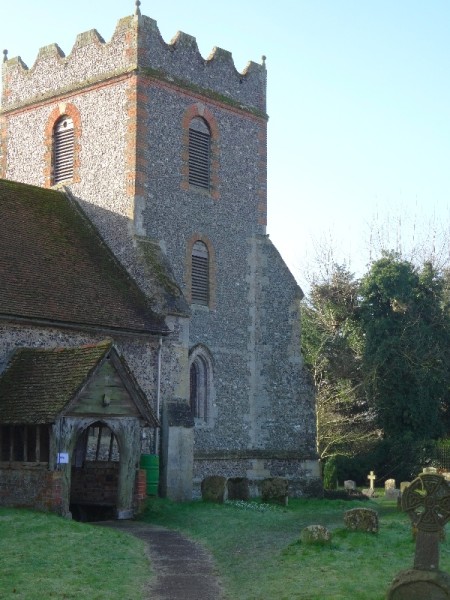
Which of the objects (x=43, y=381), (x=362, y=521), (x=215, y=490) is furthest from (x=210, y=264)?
(x=362, y=521)

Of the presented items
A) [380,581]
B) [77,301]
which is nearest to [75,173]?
[77,301]

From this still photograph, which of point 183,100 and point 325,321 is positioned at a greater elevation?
point 183,100

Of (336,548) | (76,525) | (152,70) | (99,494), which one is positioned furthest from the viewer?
(152,70)

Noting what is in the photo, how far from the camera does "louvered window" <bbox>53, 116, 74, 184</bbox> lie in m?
30.2

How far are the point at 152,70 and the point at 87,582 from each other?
18.5m

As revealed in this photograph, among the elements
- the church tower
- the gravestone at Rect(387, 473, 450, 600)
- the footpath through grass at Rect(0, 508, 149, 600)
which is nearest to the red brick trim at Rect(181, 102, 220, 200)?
the church tower

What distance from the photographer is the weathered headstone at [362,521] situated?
704 inches

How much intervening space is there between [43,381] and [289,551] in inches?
307

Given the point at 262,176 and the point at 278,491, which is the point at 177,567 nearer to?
the point at 278,491

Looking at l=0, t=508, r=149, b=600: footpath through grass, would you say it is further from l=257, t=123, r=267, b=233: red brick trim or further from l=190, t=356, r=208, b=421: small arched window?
l=257, t=123, r=267, b=233: red brick trim

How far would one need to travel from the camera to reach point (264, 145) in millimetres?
32250

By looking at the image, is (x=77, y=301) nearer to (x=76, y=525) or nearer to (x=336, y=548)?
(x=76, y=525)

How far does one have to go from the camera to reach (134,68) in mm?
28719

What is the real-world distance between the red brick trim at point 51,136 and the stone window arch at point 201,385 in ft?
20.6
